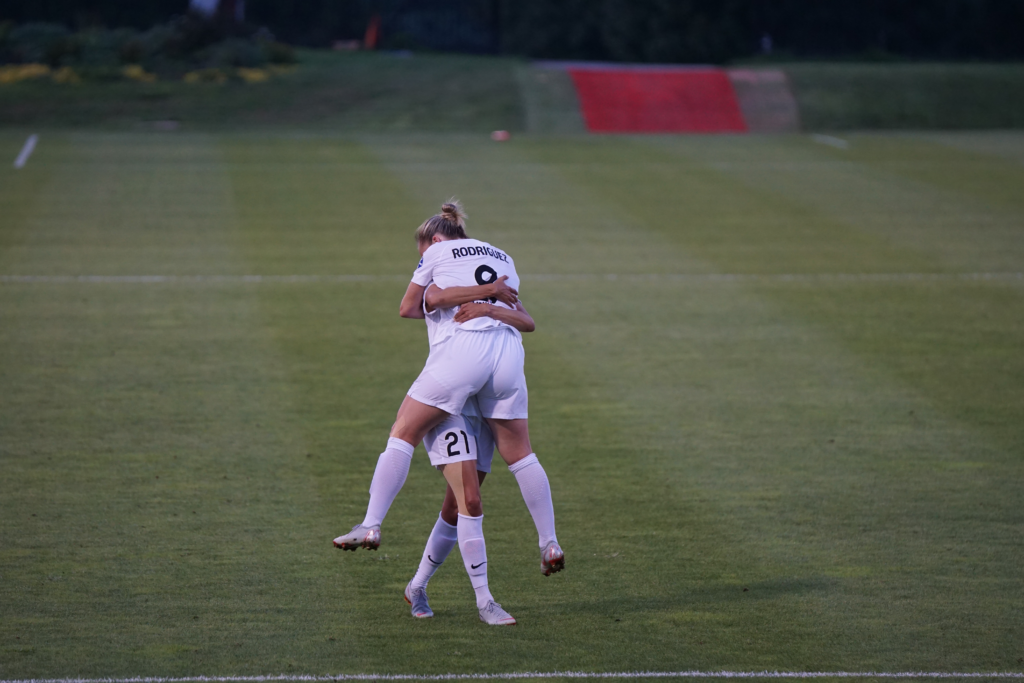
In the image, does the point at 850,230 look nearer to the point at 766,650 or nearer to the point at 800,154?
the point at 800,154

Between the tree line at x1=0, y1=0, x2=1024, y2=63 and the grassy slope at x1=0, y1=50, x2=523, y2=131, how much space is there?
1015 centimetres

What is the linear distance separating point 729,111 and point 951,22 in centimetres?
1864

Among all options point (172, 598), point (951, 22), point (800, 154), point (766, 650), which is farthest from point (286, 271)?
point (951, 22)

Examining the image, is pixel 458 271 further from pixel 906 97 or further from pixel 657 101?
pixel 906 97

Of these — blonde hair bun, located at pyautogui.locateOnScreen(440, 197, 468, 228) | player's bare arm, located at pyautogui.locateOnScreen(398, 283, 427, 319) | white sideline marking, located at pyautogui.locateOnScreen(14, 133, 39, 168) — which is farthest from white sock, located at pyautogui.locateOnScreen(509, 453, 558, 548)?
white sideline marking, located at pyautogui.locateOnScreen(14, 133, 39, 168)

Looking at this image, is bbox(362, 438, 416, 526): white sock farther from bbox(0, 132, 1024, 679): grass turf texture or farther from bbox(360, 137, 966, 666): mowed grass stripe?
bbox(360, 137, 966, 666): mowed grass stripe

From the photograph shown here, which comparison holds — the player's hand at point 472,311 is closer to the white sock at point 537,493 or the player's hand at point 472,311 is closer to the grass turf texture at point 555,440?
the white sock at point 537,493

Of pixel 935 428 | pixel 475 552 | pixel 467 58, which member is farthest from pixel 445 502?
pixel 467 58

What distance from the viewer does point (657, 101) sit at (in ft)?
103

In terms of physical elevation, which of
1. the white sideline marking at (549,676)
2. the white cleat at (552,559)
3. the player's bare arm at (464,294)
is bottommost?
the white sideline marking at (549,676)

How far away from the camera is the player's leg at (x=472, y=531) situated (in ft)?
19.3

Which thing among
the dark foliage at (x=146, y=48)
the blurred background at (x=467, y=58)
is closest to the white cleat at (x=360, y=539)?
the blurred background at (x=467, y=58)

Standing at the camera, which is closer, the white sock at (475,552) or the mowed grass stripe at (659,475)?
the white sock at (475,552)

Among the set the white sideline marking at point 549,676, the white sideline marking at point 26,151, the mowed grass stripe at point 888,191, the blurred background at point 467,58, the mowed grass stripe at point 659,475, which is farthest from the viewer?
the blurred background at point 467,58
